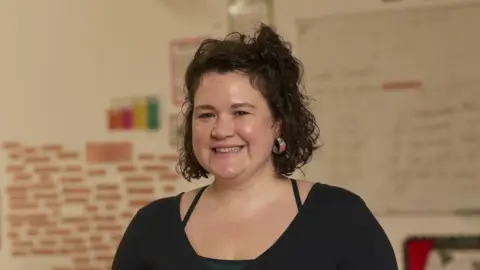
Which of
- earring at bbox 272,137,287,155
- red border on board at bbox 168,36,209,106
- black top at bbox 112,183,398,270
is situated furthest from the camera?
red border on board at bbox 168,36,209,106

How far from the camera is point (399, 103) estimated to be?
1680mm

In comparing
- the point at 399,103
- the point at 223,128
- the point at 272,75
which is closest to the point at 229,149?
the point at 223,128

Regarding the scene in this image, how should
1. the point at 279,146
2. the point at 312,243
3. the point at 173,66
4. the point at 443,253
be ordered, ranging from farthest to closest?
1. the point at 173,66
2. the point at 443,253
3. the point at 279,146
4. the point at 312,243

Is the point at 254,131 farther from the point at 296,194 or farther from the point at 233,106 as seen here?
the point at 296,194

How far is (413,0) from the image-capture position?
5.46 ft

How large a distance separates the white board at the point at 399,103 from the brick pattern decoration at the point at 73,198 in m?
0.51

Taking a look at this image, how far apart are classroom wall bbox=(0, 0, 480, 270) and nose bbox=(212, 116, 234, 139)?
2.21ft

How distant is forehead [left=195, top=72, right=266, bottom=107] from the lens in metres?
1.13

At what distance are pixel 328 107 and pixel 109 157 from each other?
2.21 ft

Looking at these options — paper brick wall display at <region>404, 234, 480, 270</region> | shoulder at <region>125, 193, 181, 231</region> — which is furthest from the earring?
paper brick wall display at <region>404, 234, 480, 270</region>

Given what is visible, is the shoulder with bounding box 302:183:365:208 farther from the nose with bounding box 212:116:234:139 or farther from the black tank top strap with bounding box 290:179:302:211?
the nose with bounding box 212:116:234:139

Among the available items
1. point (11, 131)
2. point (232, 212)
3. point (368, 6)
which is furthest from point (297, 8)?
point (11, 131)

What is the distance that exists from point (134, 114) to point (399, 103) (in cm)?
77

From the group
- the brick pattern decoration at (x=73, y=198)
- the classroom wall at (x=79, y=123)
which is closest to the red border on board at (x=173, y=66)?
the classroom wall at (x=79, y=123)
